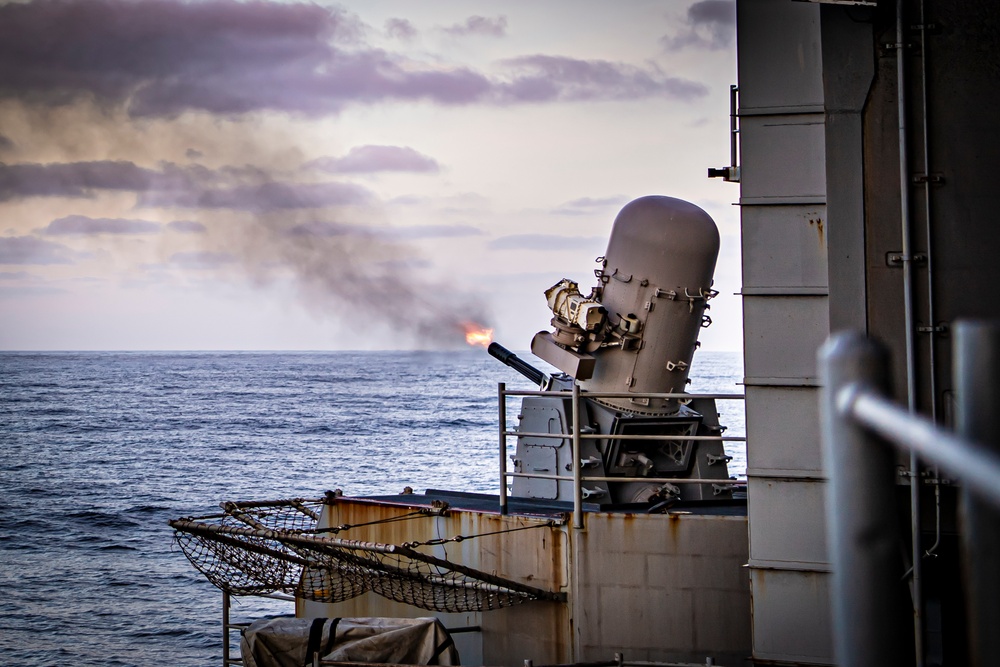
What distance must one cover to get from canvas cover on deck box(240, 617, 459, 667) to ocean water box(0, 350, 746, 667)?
51.5 feet

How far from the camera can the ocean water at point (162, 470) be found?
27875mm

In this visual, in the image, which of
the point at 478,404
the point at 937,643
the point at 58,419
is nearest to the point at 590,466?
the point at 937,643

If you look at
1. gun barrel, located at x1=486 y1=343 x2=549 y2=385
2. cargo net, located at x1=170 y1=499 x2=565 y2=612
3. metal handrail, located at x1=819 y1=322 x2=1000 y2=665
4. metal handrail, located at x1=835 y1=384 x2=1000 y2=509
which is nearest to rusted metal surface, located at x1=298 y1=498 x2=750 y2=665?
cargo net, located at x1=170 y1=499 x2=565 y2=612

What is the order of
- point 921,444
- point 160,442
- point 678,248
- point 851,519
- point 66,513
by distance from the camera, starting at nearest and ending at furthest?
point 921,444 → point 851,519 → point 678,248 → point 66,513 → point 160,442

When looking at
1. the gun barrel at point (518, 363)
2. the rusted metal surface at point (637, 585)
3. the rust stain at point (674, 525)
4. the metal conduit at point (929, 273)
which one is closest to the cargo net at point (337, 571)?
the rusted metal surface at point (637, 585)

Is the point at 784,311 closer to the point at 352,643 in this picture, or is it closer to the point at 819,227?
the point at 819,227

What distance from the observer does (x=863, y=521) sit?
1.55 m

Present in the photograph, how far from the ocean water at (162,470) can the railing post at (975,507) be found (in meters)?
24.8

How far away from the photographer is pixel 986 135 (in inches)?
297

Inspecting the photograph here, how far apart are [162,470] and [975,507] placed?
60.8 metres

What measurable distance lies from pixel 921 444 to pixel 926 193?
6.75 meters

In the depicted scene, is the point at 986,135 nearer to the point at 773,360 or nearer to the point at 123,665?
the point at 773,360

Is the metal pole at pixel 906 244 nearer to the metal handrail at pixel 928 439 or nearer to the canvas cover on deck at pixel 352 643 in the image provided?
the canvas cover on deck at pixel 352 643

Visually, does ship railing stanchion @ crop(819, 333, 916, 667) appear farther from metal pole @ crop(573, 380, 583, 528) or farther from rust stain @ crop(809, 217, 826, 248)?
metal pole @ crop(573, 380, 583, 528)
